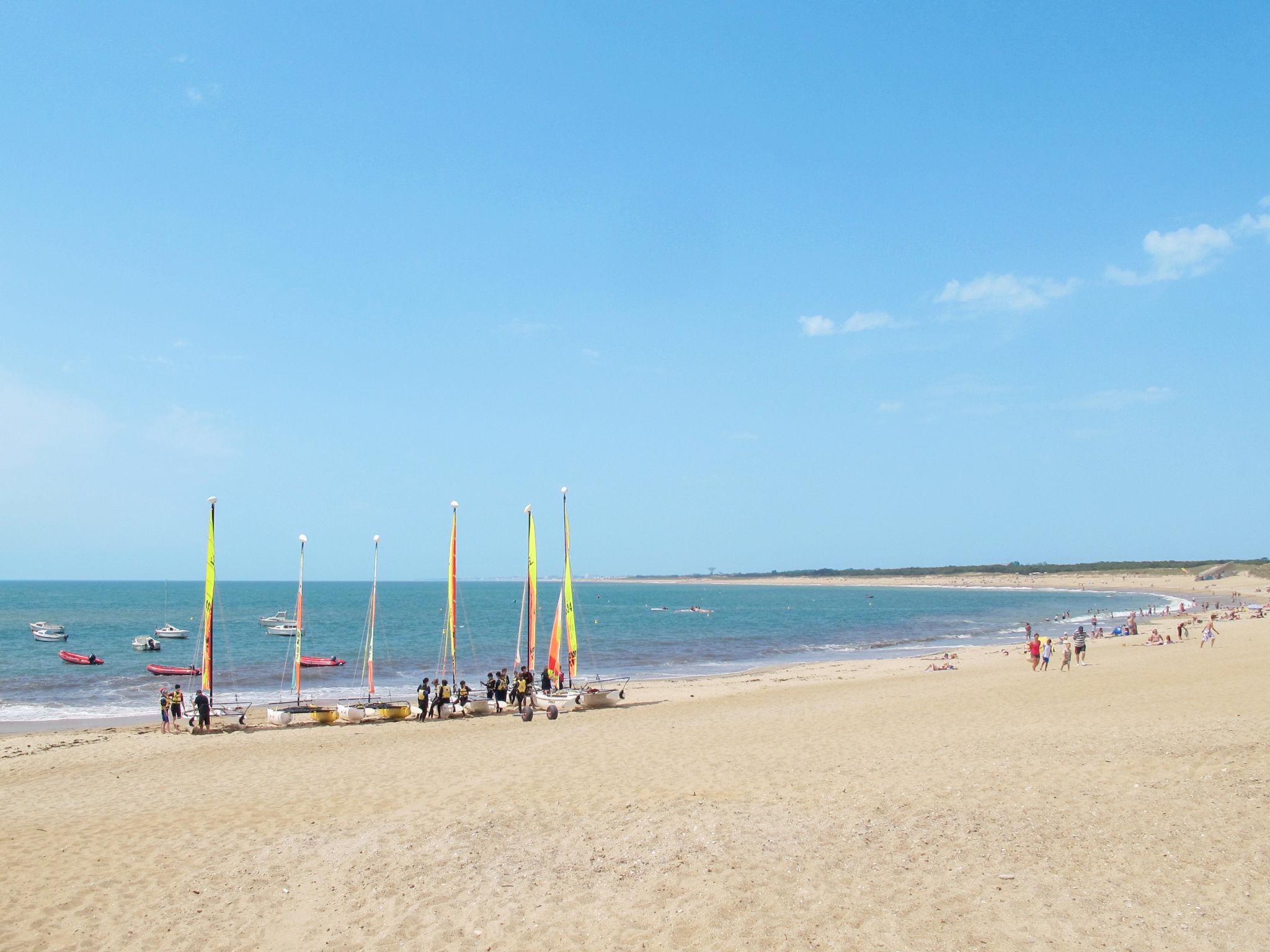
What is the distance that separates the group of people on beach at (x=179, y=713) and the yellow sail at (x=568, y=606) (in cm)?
1025

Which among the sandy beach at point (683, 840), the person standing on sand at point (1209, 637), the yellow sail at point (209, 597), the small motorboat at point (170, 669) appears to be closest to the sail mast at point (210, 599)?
the yellow sail at point (209, 597)

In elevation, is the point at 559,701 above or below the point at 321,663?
above

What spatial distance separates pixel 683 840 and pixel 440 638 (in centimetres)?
5701

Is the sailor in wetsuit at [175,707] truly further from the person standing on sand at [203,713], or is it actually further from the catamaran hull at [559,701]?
the catamaran hull at [559,701]

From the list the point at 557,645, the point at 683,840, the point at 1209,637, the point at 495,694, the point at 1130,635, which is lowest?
the point at 1130,635

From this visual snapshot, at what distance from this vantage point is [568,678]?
86.7ft

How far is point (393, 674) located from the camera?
40812 millimetres

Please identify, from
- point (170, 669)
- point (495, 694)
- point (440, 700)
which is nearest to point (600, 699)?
point (495, 694)

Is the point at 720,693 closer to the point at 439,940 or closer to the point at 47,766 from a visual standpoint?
the point at 47,766

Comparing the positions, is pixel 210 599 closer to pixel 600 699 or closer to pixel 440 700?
pixel 440 700

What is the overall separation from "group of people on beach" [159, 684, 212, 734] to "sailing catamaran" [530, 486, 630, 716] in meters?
8.93

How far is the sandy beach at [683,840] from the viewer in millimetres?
7984

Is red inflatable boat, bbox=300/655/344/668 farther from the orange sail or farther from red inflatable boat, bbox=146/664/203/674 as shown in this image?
the orange sail

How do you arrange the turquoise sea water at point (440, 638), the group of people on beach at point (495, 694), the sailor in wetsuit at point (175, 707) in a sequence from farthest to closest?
the turquoise sea water at point (440, 638) → the group of people on beach at point (495, 694) → the sailor in wetsuit at point (175, 707)
